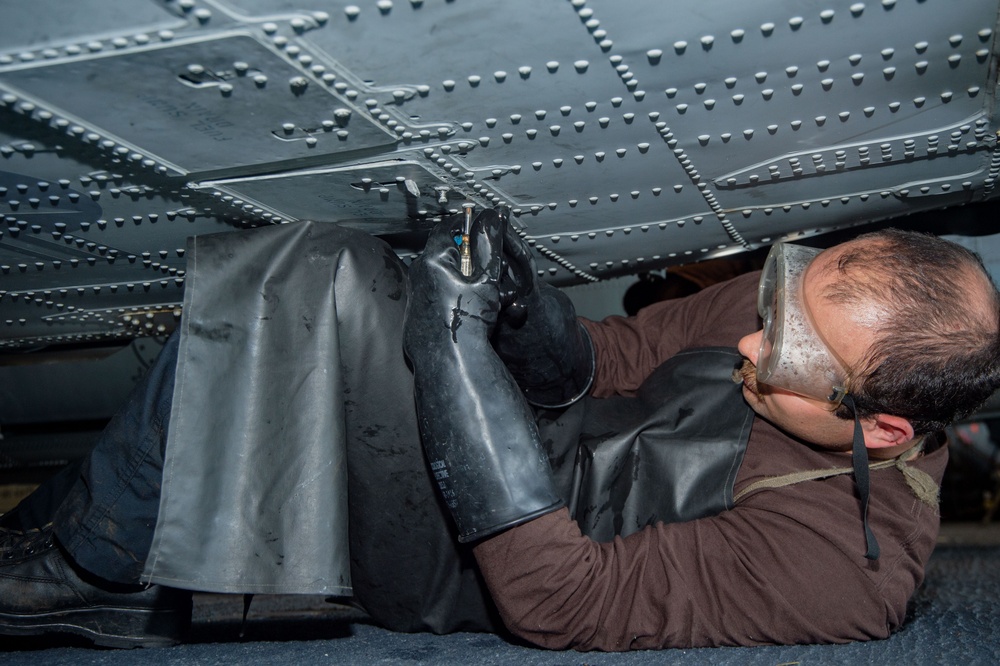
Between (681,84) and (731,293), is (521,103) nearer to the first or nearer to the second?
(681,84)

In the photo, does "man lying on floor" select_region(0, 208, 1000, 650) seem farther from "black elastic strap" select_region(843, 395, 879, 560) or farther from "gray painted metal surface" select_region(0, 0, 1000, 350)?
"gray painted metal surface" select_region(0, 0, 1000, 350)

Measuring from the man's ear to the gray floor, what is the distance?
541mm

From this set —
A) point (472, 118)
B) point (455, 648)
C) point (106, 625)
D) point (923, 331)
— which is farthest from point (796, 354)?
point (106, 625)

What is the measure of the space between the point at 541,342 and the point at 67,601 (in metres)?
1.44

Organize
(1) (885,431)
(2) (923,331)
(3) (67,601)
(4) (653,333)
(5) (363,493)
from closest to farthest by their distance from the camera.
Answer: (2) (923,331) < (1) (885,431) < (5) (363,493) < (3) (67,601) < (4) (653,333)

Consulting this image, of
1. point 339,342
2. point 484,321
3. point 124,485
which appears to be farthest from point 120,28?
point 124,485

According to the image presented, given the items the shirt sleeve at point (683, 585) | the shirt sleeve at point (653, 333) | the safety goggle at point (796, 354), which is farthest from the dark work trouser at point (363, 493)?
the safety goggle at point (796, 354)

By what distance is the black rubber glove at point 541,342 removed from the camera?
6.81ft

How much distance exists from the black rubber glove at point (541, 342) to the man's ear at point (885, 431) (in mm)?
779

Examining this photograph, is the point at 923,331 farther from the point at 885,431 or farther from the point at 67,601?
the point at 67,601

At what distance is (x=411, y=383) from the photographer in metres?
1.93

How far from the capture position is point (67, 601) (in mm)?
2121

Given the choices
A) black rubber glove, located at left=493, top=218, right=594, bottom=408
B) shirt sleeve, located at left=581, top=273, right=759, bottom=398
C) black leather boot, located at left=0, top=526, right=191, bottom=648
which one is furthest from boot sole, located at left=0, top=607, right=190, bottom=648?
shirt sleeve, located at left=581, top=273, right=759, bottom=398

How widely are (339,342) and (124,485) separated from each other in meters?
0.65
